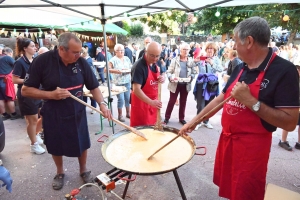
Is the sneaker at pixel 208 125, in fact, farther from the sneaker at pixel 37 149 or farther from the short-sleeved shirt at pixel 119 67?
the sneaker at pixel 37 149

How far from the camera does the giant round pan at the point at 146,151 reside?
170 cm

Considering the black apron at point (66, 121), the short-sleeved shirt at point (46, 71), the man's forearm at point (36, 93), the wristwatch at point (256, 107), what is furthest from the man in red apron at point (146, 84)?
the wristwatch at point (256, 107)

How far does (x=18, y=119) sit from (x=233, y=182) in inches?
210

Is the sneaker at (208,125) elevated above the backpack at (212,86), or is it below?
below

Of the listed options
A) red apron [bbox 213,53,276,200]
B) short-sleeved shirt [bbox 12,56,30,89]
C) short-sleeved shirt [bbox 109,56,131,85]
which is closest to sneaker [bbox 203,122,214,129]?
short-sleeved shirt [bbox 109,56,131,85]

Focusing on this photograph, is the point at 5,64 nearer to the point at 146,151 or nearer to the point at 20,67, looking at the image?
the point at 20,67

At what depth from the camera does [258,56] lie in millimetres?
1384

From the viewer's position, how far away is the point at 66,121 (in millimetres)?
2322

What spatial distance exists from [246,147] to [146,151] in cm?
85

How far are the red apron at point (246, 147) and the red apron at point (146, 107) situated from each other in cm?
134

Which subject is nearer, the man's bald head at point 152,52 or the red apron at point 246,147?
the red apron at point 246,147

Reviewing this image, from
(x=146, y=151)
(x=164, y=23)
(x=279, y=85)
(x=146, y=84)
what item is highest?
(x=164, y=23)

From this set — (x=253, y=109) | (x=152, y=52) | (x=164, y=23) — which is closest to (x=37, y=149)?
(x=152, y=52)

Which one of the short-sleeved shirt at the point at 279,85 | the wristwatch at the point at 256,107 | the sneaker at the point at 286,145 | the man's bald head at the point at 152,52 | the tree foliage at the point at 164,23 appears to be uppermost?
the tree foliage at the point at 164,23
